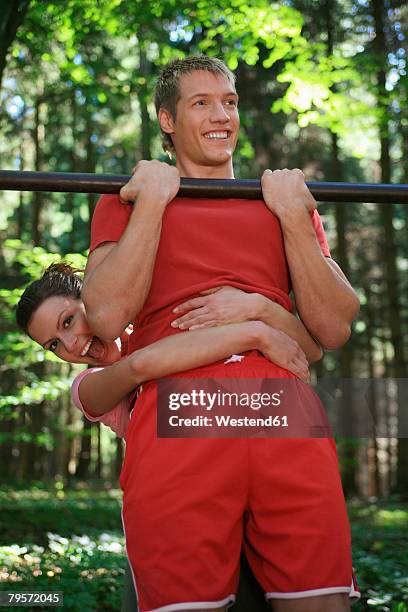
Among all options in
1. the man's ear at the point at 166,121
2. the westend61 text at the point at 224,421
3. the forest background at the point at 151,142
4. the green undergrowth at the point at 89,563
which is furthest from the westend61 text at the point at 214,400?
the green undergrowth at the point at 89,563

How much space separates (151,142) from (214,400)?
10474mm

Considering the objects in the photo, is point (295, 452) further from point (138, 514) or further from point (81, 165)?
point (81, 165)

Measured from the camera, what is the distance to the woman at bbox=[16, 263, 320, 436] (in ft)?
5.49

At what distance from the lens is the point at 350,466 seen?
37.9 feet

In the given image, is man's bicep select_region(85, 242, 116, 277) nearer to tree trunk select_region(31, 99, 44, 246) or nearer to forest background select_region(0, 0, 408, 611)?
forest background select_region(0, 0, 408, 611)

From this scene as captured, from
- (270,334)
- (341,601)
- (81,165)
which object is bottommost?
(341,601)

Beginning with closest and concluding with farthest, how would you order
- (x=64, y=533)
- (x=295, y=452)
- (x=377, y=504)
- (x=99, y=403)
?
(x=295, y=452)
(x=99, y=403)
(x=64, y=533)
(x=377, y=504)

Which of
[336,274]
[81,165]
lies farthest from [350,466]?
[336,274]

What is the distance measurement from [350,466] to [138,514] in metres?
10.5

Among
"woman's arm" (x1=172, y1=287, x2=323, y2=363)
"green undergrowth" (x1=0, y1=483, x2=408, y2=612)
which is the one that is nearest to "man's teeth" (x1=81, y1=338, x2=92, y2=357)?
"woman's arm" (x1=172, y1=287, x2=323, y2=363)

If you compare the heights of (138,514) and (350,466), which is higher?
(138,514)

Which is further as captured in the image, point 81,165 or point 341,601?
point 81,165

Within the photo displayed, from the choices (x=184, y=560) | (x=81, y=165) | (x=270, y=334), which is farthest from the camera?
(x=81, y=165)

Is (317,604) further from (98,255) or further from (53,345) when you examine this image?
(53,345)
